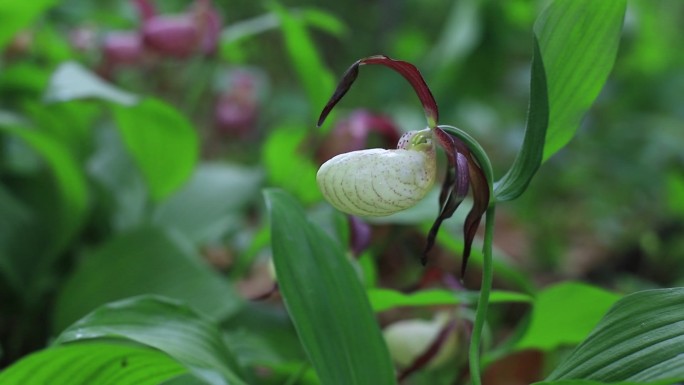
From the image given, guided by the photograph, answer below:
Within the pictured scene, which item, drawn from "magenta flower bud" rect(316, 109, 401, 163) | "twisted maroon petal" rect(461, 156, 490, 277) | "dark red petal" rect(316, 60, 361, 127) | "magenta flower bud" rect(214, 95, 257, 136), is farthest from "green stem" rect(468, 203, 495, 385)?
"magenta flower bud" rect(214, 95, 257, 136)

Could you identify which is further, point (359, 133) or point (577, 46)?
point (359, 133)

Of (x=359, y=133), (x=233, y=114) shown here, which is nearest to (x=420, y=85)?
(x=359, y=133)

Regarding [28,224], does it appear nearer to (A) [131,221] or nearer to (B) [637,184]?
(A) [131,221]

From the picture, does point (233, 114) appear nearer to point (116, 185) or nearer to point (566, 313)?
point (116, 185)

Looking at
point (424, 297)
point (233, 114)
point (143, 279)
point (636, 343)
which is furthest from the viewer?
point (233, 114)

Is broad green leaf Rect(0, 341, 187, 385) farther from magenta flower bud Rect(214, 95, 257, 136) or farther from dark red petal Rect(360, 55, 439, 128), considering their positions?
magenta flower bud Rect(214, 95, 257, 136)

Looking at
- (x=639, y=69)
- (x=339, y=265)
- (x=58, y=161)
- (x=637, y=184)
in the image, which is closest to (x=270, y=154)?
(x=58, y=161)

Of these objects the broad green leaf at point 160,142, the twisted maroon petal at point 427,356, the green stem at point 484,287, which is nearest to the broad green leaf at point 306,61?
the broad green leaf at point 160,142

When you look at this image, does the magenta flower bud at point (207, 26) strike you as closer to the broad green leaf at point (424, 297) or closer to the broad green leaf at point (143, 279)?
the broad green leaf at point (143, 279)
